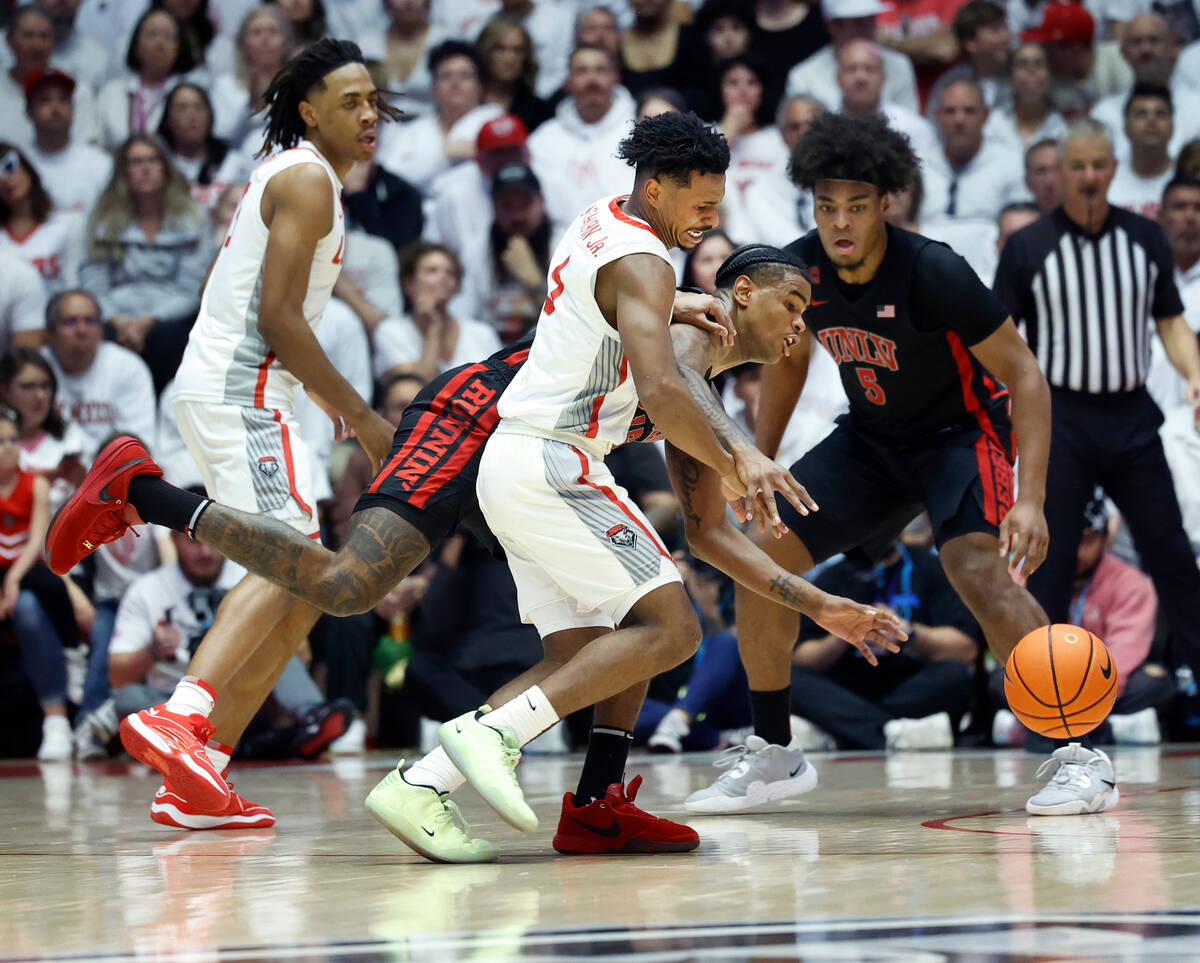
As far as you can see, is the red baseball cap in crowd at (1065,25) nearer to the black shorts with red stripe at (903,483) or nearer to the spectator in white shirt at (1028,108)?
the spectator in white shirt at (1028,108)

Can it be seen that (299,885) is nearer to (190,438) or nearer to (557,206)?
(190,438)

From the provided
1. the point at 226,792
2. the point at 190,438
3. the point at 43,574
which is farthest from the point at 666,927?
the point at 43,574

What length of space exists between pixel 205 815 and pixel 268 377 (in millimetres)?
1271

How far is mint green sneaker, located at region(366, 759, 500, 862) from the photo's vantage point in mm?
3412

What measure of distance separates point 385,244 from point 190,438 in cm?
500

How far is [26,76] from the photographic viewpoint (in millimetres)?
10711

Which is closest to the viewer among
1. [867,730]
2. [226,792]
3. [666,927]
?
Result: [666,927]

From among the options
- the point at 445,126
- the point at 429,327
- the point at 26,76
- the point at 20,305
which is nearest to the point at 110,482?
the point at 429,327

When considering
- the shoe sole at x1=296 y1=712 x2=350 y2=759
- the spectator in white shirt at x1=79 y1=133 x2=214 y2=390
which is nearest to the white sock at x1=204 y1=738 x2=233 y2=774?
the shoe sole at x1=296 y1=712 x2=350 y2=759

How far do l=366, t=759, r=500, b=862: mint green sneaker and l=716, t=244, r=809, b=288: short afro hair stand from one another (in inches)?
56.9

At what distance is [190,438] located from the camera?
4695mm

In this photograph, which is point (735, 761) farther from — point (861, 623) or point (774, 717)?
point (861, 623)

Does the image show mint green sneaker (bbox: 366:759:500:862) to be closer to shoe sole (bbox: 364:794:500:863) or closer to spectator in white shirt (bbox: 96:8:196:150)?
shoe sole (bbox: 364:794:500:863)

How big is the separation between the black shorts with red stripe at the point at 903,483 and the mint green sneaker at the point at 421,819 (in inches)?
64.8
